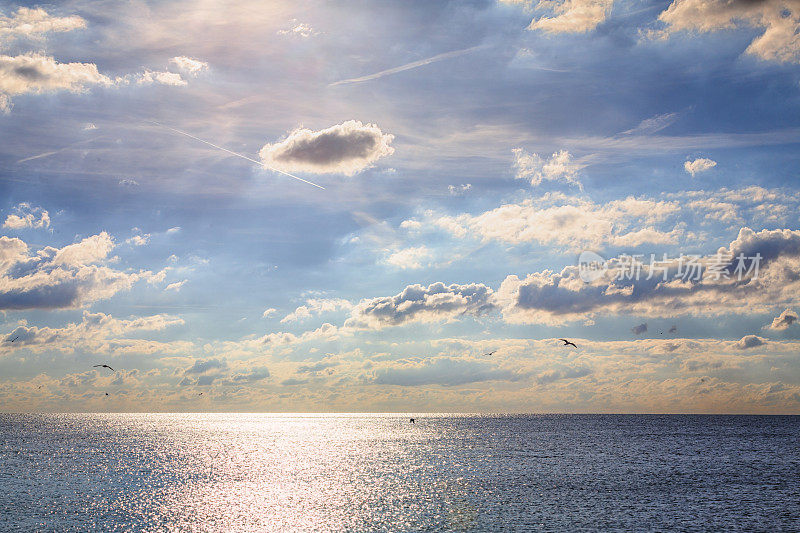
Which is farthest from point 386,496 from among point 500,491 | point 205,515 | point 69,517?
point 69,517

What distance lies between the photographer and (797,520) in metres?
76.1

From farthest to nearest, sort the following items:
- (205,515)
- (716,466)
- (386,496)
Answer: (716,466) → (386,496) → (205,515)

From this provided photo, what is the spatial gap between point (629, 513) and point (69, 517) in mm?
70910

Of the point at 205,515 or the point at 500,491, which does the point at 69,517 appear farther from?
the point at 500,491

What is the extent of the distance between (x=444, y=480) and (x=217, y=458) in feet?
276

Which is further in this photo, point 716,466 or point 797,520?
point 716,466

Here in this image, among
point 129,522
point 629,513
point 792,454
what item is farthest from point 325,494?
point 792,454

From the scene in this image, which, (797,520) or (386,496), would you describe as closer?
(797,520)

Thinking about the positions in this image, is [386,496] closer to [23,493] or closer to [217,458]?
[23,493]

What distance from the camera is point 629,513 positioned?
265 ft

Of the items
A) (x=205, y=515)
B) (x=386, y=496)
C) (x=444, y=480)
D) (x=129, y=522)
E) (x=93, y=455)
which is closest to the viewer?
(x=129, y=522)

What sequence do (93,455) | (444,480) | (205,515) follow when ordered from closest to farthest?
(205,515) → (444,480) → (93,455)

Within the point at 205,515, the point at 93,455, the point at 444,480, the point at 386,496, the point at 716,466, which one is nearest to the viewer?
the point at 205,515

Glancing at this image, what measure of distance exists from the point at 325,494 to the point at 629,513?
149ft
